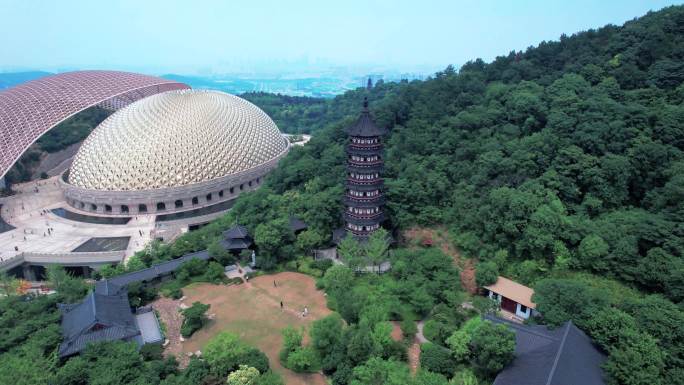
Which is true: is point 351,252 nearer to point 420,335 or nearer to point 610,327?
point 420,335

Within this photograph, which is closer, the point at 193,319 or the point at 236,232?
the point at 193,319

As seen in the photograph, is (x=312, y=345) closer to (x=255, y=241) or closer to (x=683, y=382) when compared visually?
(x=255, y=241)

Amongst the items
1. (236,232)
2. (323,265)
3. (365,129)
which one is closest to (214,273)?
(236,232)

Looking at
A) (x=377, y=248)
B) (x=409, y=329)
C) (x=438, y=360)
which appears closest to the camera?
(x=438, y=360)

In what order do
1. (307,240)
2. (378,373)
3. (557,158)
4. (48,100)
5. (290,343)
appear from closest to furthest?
(378,373), (290,343), (557,158), (307,240), (48,100)

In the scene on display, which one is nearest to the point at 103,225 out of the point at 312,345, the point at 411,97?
the point at 312,345

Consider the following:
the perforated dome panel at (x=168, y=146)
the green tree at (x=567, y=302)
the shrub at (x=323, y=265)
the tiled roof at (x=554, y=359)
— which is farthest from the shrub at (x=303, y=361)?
the perforated dome panel at (x=168, y=146)
